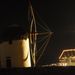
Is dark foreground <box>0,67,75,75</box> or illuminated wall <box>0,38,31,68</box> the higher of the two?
illuminated wall <box>0,38,31,68</box>

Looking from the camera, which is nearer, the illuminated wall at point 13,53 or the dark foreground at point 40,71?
the dark foreground at point 40,71

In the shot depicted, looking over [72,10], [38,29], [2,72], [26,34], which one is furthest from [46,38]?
[2,72]

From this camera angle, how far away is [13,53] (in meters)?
2.14

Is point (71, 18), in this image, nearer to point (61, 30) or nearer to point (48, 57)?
point (61, 30)

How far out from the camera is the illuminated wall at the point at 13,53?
7.05 feet

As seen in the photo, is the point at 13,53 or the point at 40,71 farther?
the point at 13,53

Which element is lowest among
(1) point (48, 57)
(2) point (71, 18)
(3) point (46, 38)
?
(1) point (48, 57)

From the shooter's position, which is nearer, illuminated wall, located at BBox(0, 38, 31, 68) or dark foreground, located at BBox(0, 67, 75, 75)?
dark foreground, located at BBox(0, 67, 75, 75)

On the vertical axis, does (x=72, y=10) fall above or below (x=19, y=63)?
above

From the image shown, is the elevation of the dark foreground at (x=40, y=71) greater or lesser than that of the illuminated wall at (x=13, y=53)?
lesser

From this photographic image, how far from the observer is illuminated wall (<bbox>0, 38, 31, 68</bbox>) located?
2148 mm

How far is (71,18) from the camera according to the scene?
3.12m

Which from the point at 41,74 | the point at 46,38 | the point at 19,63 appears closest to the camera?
the point at 41,74

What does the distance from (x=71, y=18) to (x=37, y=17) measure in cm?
34
